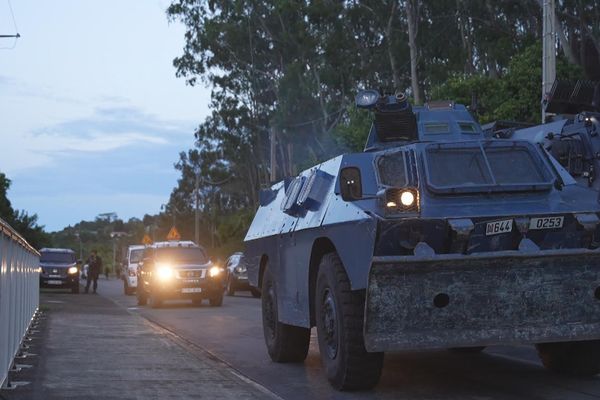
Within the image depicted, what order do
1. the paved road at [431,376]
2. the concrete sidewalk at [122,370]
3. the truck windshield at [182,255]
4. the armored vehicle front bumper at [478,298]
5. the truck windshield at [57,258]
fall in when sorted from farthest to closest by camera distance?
the truck windshield at [57,258]
the truck windshield at [182,255]
the concrete sidewalk at [122,370]
the paved road at [431,376]
the armored vehicle front bumper at [478,298]

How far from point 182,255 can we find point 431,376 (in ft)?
58.7

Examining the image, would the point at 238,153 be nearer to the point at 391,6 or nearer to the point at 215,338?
the point at 391,6

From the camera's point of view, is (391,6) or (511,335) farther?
(391,6)

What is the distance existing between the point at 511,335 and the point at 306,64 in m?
40.2

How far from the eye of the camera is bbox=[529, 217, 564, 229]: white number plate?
8047mm

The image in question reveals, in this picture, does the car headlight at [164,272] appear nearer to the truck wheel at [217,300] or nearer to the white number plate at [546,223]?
the truck wheel at [217,300]

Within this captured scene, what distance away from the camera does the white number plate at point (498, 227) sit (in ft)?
26.2

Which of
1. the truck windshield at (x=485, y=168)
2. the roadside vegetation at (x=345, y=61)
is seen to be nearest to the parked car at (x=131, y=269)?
the roadside vegetation at (x=345, y=61)

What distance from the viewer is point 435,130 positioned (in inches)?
463

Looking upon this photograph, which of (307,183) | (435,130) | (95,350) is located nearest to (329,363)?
(307,183)

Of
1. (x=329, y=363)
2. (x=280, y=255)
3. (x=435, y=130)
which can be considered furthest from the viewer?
(x=435, y=130)

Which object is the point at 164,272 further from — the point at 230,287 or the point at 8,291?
the point at 8,291

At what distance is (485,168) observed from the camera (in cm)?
887

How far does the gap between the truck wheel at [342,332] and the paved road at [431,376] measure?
0.54ft
